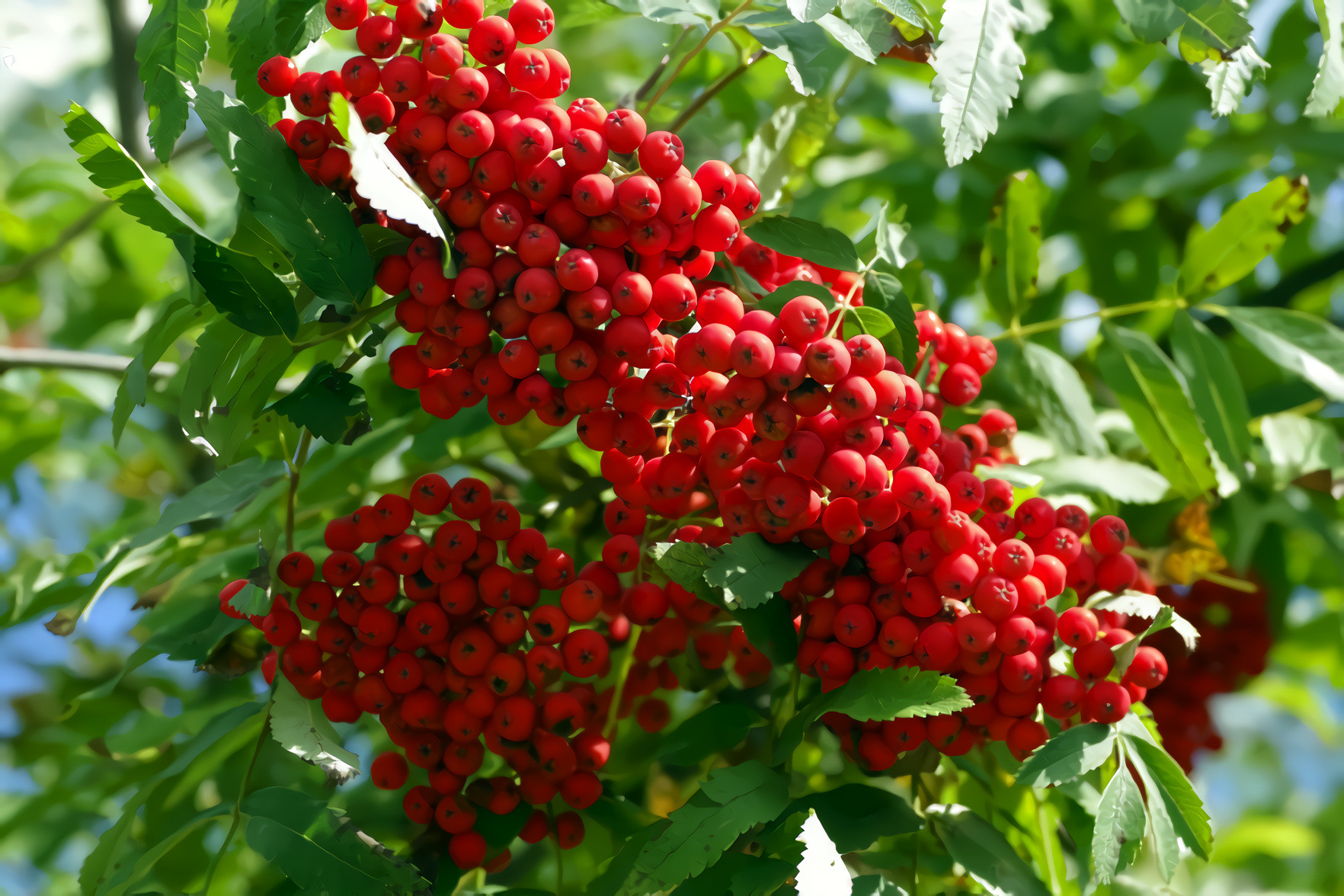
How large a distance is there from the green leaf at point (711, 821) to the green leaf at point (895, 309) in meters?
0.48

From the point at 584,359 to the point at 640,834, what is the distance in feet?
1.81

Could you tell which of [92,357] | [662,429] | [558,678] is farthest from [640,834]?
[92,357]

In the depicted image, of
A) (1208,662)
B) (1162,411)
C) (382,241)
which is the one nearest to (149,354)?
(382,241)

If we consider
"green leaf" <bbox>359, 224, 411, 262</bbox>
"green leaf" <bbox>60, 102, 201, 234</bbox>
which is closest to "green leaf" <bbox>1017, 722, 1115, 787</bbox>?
"green leaf" <bbox>359, 224, 411, 262</bbox>

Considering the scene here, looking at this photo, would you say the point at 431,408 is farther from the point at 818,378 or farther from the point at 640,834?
the point at 640,834

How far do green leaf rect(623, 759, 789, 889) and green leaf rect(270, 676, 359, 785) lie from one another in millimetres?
309

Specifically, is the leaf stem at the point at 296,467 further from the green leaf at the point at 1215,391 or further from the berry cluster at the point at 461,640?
the green leaf at the point at 1215,391

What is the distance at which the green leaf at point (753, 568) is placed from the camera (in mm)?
1001

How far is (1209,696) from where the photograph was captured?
1.93 meters

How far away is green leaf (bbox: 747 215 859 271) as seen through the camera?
1155 mm

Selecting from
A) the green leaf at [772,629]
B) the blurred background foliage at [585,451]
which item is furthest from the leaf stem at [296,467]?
the green leaf at [772,629]

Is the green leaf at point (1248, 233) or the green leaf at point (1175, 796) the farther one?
the green leaf at point (1248, 233)

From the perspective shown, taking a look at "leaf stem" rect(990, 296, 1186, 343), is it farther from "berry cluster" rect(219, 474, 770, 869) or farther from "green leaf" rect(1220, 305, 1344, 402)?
"berry cluster" rect(219, 474, 770, 869)

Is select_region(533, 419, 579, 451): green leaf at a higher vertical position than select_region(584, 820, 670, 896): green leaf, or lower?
higher
